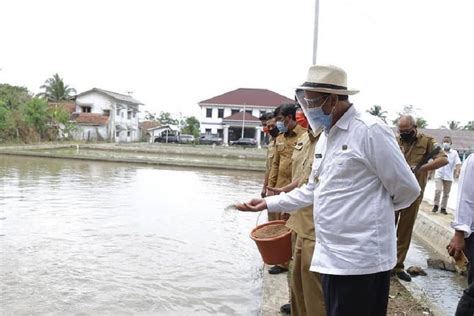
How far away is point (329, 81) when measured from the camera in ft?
7.35

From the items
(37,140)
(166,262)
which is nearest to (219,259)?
(166,262)

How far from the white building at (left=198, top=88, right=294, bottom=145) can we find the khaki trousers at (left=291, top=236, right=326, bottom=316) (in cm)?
4807

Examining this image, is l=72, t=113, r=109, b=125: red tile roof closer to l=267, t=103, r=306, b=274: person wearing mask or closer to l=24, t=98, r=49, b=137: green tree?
l=24, t=98, r=49, b=137: green tree

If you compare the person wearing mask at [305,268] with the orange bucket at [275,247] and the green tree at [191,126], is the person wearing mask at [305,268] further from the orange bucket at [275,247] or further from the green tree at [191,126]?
the green tree at [191,126]

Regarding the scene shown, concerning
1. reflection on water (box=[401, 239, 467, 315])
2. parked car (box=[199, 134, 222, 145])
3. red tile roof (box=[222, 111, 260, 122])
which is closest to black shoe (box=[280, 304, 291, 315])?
reflection on water (box=[401, 239, 467, 315])

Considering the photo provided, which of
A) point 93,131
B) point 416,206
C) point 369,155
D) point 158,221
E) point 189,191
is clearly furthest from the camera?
point 93,131

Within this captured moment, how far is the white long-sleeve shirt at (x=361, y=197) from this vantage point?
209 cm

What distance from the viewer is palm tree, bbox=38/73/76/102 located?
5903 cm

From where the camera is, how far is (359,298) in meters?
2.13

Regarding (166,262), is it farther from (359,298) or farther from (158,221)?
(359,298)

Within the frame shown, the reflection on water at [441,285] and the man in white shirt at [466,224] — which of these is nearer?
the man in white shirt at [466,224]

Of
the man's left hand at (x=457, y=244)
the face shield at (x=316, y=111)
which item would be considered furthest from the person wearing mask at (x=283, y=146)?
the face shield at (x=316, y=111)

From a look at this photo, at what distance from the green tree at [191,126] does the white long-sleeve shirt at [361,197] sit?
5763 centimetres

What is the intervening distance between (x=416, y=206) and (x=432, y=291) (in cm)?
92
